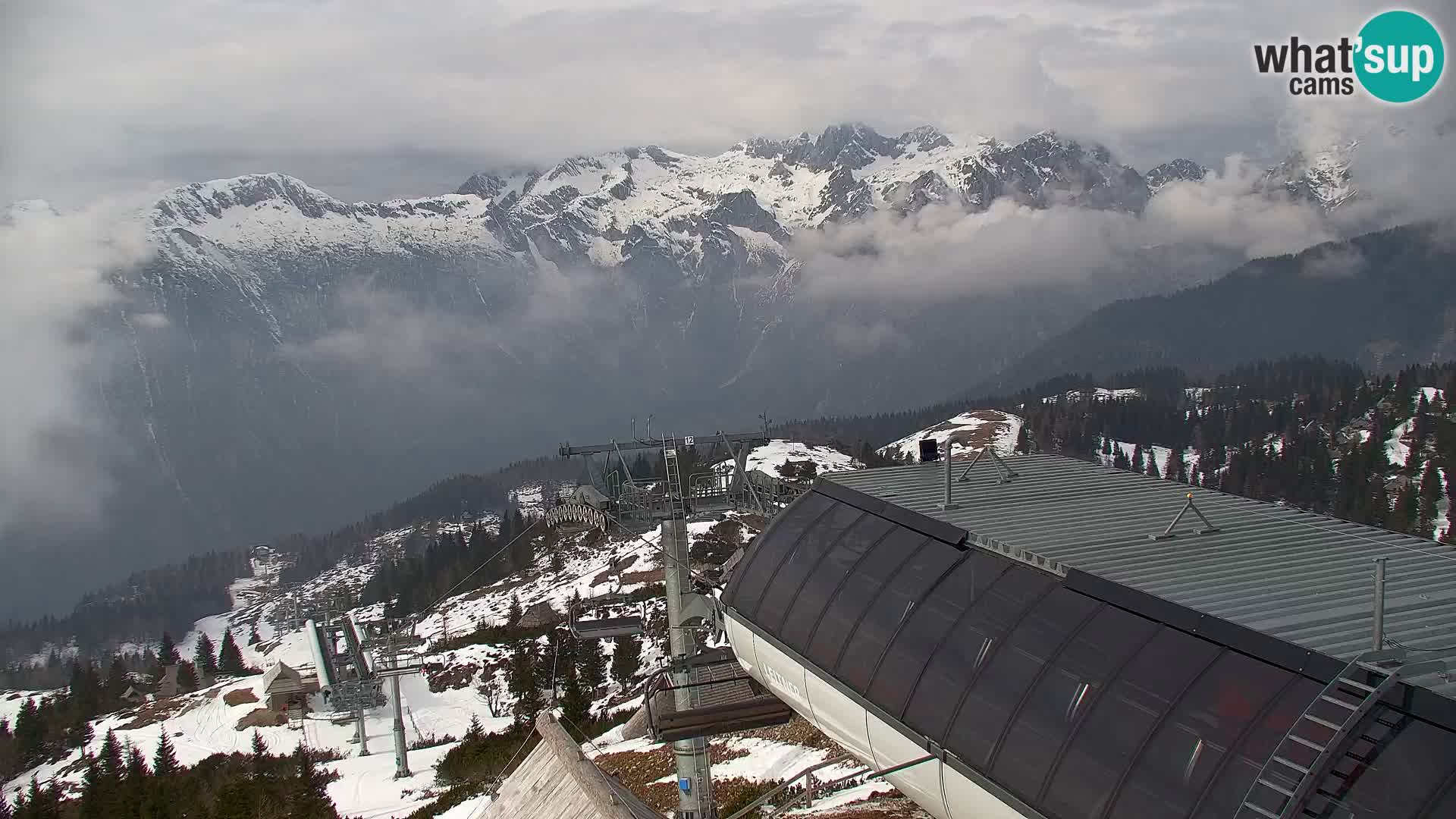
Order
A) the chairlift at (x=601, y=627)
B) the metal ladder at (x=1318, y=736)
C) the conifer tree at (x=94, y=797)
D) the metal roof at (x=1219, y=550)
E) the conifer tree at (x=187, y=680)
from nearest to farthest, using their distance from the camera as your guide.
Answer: the metal ladder at (x=1318, y=736) → the metal roof at (x=1219, y=550) → the chairlift at (x=601, y=627) → the conifer tree at (x=94, y=797) → the conifer tree at (x=187, y=680)

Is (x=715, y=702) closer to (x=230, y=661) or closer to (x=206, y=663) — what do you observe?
(x=206, y=663)

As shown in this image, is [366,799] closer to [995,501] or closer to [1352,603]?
[995,501]

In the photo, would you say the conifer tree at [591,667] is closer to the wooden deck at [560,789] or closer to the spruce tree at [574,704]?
the spruce tree at [574,704]

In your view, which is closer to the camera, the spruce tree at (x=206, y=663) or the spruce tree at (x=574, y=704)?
the spruce tree at (x=574, y=704)

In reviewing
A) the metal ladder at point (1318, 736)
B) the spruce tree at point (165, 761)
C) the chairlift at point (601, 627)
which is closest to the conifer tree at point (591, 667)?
→ the spruce tree at point (165, 761)

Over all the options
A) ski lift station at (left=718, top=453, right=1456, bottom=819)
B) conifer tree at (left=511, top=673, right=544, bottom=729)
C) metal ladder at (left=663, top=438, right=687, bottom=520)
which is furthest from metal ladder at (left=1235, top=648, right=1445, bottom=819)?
conifer tree at (left=511, top=673, right=544, bottom=729)

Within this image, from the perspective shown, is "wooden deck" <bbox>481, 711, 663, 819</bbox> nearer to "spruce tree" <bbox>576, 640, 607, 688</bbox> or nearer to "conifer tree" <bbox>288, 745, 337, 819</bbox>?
"conifer tree" <bbox>288, 745, 337, 819</bbox>

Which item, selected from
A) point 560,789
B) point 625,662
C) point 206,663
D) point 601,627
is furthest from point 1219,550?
point 206,663
